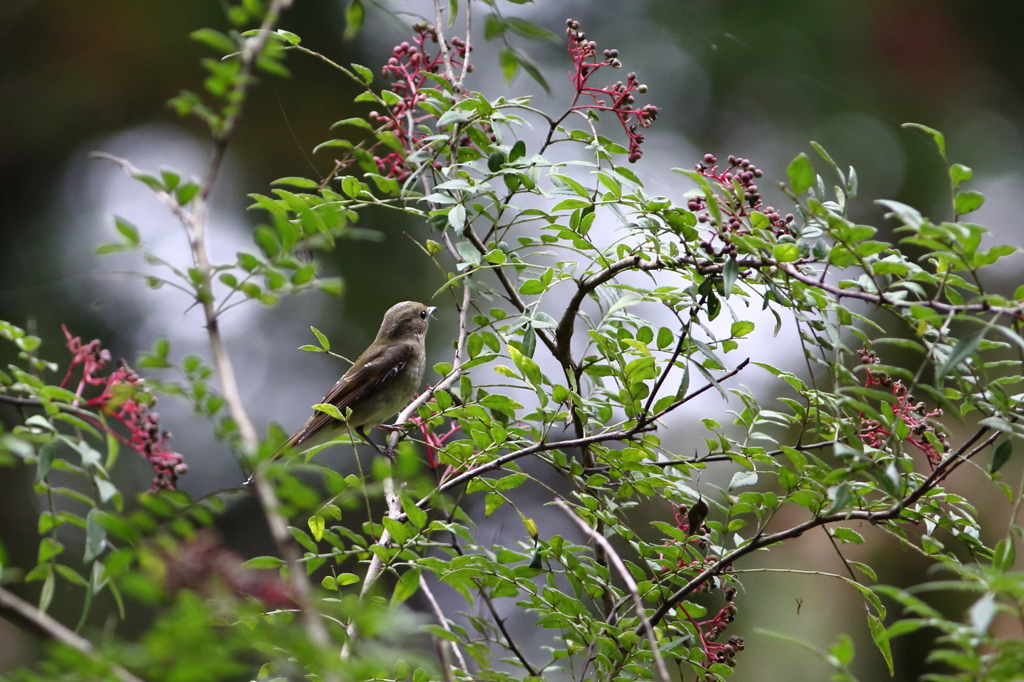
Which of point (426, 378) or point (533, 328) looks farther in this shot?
point (426, 378)

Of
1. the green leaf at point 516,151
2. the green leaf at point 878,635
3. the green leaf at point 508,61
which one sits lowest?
the green leaf at point 878,635

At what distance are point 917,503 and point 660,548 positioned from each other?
1.95 feet

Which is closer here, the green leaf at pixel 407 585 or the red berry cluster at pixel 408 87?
the green leaf at pixel 407 585

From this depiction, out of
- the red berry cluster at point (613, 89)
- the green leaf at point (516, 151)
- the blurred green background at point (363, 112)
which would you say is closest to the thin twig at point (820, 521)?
the red berry cluster at point (613, 89)

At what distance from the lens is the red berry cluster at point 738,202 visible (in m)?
1.80

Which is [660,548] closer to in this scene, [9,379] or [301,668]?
[301,668]

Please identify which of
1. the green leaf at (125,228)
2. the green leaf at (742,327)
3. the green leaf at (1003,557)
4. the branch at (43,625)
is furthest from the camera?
the green leaf at (742,327)

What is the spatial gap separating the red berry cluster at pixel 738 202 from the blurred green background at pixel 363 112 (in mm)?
4771

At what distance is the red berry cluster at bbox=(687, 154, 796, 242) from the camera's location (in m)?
1.80

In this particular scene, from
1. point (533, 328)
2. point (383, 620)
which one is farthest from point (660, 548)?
point (383, 620)

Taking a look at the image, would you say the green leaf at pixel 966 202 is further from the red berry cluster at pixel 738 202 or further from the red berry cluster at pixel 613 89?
the red berry cluster at pixel 613 89

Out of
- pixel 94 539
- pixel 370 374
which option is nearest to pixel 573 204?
pixel 94 539

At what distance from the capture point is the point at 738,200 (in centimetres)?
180

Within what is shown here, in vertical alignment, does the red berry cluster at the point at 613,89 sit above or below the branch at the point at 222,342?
above
